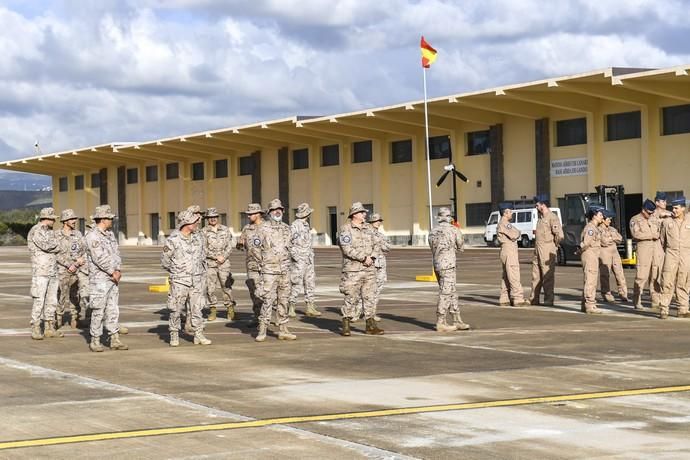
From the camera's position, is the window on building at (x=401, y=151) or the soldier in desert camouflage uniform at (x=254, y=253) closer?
the soldier in desert camouflage uniform at (x=254, y=253)

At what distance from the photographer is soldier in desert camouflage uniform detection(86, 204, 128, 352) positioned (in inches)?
589

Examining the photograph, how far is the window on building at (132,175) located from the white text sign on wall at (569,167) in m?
41.2

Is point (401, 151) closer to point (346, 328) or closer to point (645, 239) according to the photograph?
point (645, 239)

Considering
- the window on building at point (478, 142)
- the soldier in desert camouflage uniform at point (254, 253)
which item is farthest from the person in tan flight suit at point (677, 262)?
the window on building at point (478, 142)

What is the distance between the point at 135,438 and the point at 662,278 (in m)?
11.9

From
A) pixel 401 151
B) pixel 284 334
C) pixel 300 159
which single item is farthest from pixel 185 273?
pixel 300 159

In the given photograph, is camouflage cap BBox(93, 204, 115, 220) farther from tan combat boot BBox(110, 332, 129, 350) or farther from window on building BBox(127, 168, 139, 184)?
window on building BBox(127, 168, 139, 184)

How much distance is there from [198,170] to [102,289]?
6727cm

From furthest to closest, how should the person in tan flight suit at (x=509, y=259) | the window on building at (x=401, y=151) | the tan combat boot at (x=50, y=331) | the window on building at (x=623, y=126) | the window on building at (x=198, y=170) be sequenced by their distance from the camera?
the window on building at (x=198, y=170) < the window on building at (x=401, y=151) < the window on building at (x=623, y=126) < the person in tan flight suit at (x=509, y=259) < the tan combat boot at (x=50, y=331)

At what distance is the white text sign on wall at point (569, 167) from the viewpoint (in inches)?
2126

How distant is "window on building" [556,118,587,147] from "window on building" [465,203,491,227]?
5859 mm

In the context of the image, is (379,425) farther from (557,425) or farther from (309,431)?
(557,425)

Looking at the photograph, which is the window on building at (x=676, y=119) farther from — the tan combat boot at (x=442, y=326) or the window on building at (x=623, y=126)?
the tan combat boot at (x=442, y=326)

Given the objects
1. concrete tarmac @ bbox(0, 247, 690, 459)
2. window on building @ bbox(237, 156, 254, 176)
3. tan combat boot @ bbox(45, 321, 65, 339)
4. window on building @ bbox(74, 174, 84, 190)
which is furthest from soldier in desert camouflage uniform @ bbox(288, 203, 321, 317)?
window on building @ bbox(74, 174, 84, 190)
